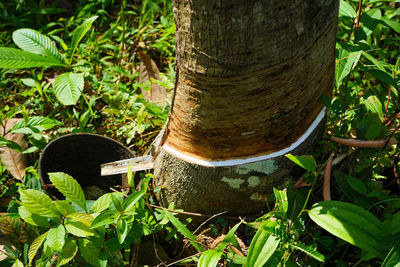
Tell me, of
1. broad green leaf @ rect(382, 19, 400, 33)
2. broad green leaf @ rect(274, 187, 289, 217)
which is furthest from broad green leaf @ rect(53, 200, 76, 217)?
broad green leaf @ rect(382, 19, 400, 33)

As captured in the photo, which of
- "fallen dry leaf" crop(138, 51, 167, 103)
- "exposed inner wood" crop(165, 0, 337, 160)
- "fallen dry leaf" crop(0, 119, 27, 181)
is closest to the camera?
"exposed inner wood" crop(165, 0, 337, 160)

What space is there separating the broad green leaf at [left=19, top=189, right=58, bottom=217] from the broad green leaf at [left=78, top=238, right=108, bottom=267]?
147 millimetres

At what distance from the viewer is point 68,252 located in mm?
1507

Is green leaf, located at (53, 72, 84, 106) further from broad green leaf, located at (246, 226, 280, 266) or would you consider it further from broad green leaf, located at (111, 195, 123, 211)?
broad green leaf, located at (246, 226, 280, 266)

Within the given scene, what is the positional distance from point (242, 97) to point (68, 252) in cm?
84

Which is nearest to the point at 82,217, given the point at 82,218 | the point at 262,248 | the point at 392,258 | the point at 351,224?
the point at 82,218

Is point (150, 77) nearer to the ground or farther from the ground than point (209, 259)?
farther from the ground

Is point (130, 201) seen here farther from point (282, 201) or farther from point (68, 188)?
point (282, 201)

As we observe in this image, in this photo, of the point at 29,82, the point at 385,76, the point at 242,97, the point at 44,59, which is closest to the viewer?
the point at 242,97

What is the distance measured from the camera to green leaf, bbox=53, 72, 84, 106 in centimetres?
207

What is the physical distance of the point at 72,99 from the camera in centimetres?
207

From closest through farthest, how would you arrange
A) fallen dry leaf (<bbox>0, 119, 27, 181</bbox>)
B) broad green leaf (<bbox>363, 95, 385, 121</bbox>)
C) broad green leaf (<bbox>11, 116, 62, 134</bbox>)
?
1. broad green leaf (<bbox>363, 95, 385, 121</bbox>)
2. broad green leaf (<bbox>11, 116, 62, 134</bbox>)
3. fallen dry leaf (<bbox>0, 119, 27, 181</bbox>)

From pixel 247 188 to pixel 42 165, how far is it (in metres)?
0.94

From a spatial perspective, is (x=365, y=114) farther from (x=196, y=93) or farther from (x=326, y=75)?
(x=196, y=93)
